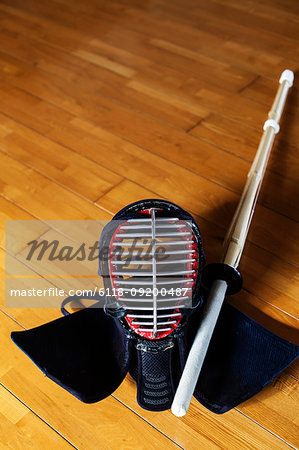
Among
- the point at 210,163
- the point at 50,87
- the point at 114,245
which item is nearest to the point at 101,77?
the point at 50,87

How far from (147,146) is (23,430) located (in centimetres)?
91

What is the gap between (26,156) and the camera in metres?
1.49

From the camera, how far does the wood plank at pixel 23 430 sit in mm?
877

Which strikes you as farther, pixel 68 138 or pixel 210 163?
pixel 68 138

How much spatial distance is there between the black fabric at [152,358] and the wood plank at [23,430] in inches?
3.3

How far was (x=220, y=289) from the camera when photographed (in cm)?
98

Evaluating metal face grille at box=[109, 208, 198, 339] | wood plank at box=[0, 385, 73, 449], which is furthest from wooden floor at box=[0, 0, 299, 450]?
metal face grille at box=[109, 208, 198, 339]

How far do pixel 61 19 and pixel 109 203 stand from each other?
1.22 meters

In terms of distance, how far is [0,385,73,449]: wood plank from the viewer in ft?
2.88

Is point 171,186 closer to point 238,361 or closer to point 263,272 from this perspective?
point 263,272

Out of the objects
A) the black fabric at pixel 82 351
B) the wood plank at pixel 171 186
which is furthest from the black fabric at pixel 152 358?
the wood plank at pixel 171 186

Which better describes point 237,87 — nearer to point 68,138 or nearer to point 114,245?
point 68,138

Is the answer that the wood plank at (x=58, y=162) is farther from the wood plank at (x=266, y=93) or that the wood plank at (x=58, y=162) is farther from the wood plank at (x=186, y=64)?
the wood plank at (x=266, y=93)

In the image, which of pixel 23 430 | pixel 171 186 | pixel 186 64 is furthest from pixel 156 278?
pixel 186 64
